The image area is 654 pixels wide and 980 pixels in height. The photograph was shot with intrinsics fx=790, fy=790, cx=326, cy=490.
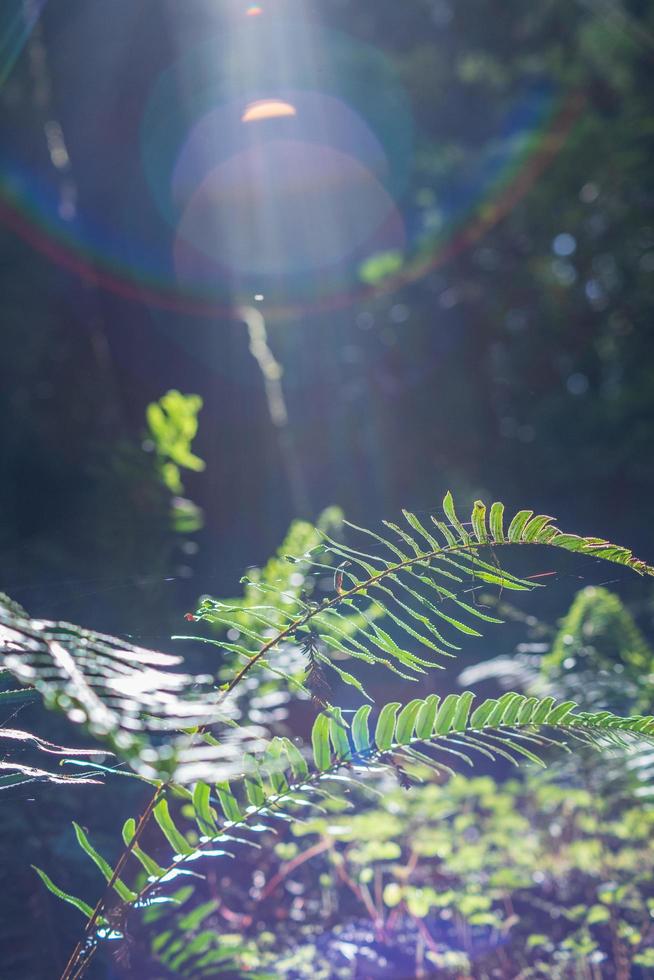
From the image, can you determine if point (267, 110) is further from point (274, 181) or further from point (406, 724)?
point (406, 724)

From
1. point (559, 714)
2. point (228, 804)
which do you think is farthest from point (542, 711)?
point (228, 804)

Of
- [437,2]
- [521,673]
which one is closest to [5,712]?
[521,673]

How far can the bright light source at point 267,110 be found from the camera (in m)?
5.33

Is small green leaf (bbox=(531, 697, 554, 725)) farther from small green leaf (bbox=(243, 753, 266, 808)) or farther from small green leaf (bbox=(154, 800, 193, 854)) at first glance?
small green leaf (bbox=(154, 800, 193, 854))

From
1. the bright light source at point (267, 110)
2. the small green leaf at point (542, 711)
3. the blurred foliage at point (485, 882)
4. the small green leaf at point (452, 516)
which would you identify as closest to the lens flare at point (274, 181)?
the bright light source at point (267, 110)

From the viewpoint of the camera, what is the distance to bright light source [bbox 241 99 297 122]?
5.33 metres

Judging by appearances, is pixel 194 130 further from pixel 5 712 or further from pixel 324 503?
pixel 5 712

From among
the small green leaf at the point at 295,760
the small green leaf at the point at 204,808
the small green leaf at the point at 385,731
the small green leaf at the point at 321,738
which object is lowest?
the small green leaf at the point at 204,808

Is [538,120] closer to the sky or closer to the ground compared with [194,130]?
closer to the sky

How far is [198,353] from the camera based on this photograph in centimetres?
388

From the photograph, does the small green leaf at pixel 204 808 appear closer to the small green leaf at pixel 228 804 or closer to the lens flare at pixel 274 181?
the small green leaf at pixel 228 804

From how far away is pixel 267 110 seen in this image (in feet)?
19.5

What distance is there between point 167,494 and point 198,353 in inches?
57.0

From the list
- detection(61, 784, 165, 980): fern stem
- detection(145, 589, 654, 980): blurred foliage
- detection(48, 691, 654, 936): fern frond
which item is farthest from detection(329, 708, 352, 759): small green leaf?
detection(145, 589, 654, 980): blurred foliage
